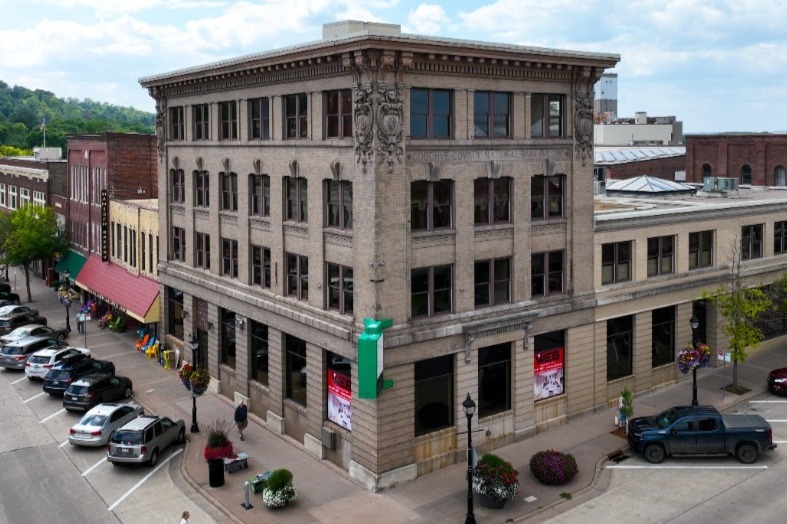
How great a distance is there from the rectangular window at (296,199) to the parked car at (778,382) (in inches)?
924

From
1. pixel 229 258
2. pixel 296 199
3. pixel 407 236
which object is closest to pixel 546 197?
pixel 407 236

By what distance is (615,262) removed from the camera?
114 feet

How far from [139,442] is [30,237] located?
1555 inches

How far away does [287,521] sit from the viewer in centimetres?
2417

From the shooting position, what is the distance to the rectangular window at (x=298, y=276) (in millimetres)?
30609

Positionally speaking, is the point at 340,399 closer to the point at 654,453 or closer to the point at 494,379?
the point at 494,379

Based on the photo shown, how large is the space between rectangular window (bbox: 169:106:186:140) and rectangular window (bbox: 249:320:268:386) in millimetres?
12060

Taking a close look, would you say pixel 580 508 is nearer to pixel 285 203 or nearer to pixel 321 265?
pixel 321 265

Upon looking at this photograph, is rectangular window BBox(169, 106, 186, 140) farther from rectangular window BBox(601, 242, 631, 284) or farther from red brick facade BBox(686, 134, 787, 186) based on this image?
red brick facade BBox(686, 134, 787, 186)

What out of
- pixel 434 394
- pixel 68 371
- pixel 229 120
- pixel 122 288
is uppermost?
pixel 229 120

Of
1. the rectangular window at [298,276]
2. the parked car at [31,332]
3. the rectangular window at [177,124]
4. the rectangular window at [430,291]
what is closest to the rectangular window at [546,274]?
the rectangular window at [430,291]

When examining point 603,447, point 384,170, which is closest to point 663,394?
point 603,447

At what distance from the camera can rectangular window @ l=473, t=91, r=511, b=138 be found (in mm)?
29312

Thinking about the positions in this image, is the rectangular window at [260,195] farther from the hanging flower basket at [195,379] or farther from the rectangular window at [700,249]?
the rectangular window at [700,249]
